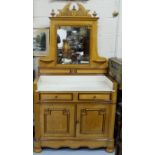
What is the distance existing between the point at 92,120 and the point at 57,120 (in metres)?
0.34

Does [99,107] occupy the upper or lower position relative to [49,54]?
lower

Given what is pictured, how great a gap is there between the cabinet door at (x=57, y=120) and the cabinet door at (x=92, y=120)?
8 cm

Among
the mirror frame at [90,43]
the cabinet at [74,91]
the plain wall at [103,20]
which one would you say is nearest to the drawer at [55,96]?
the cabinet at [74,91]

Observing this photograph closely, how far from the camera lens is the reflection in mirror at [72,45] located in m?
2.31

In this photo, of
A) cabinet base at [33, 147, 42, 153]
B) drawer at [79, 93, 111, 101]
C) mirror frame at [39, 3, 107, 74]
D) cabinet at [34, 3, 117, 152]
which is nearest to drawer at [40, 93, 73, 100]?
cabinet at [34, 3, 117, 152]

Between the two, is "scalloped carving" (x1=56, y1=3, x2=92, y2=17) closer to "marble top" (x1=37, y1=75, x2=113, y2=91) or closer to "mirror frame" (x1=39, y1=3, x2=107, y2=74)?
"mirror frame" (x1=39, y1=3, x2=107, y2=74)

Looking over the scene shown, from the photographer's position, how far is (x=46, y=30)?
7.80 ft

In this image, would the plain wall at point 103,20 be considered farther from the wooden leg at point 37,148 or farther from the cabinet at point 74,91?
the wooden leg at point 37,148

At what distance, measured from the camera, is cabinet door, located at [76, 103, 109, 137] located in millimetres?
2092
